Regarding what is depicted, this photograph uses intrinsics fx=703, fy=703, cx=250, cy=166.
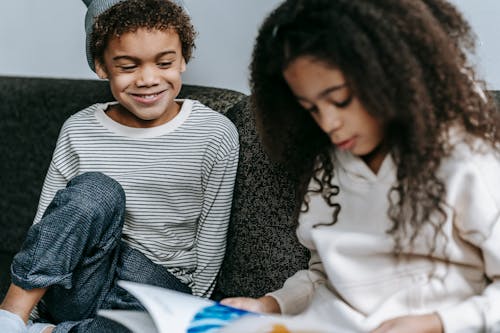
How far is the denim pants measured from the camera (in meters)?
1.13

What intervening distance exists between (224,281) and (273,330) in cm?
53

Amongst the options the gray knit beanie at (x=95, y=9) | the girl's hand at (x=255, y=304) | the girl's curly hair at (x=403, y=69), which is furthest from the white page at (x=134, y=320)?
the gray knit beanie at (x=95, y=9)

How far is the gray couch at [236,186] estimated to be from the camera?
1.22 metres

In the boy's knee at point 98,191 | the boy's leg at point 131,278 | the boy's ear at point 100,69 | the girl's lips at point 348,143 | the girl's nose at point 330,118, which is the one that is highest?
the girl's nose at point 330,118

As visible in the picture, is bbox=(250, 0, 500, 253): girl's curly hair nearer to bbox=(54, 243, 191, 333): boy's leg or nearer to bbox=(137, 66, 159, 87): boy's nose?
bbox=(137, 66, 159, 87): boy's nose

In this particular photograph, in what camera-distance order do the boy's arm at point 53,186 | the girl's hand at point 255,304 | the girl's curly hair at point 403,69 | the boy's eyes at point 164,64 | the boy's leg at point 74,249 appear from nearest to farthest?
1. the girl's curly hair at point 403,69
2. the girl's hand at point 255,304
3. the boy's leg at point 74,249
4. the boy's eyes at point 164,64
5. the boy's arm at point 53,186

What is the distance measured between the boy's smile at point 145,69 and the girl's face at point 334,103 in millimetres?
405

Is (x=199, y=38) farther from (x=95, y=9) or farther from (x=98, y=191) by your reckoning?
(x=98, y=191)

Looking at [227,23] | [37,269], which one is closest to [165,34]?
[227,23]

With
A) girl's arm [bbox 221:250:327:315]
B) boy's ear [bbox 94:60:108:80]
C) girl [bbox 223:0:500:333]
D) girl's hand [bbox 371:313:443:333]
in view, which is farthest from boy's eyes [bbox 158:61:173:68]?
girl's hand [bbox 371:313:443:333]

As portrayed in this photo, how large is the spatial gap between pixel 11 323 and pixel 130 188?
33 centimetres

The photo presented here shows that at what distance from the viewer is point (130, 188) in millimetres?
1301

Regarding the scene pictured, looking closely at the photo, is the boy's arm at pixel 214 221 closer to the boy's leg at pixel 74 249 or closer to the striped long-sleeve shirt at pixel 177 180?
the striped long-sleeve shirt at pixel 177 180

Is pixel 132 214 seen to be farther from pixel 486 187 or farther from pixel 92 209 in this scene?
pixel 486 187
